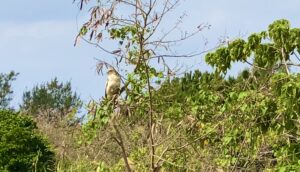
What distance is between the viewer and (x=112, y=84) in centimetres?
618

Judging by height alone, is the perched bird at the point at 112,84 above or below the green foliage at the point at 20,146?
below

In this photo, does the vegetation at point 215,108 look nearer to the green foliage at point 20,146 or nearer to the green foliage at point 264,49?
the green foliage at point 264,49

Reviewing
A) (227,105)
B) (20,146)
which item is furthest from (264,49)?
(20,146)

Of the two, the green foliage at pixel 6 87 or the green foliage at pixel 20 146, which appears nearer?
the green foliage at pixel 20 146

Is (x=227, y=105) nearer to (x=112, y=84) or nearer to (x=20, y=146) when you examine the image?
(x=112, y=84)

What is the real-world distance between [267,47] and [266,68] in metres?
0.24

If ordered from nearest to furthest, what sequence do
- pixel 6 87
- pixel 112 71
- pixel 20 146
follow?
pixel 112 71 < pixel 20 146 < pixel 6 87

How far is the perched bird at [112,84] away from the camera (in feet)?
18.7

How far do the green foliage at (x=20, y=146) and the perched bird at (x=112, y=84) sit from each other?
5605mm

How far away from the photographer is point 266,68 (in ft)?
19.5

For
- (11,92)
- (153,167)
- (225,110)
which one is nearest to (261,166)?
(225,110)

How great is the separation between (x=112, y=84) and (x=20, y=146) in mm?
6149

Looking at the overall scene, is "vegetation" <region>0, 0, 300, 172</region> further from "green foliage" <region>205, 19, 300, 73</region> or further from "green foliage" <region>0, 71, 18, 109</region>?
"green foliage" <region>0, 71, 18, 109</region>

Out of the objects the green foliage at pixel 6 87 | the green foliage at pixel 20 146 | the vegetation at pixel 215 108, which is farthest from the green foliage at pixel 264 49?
the green foliage at pixel 6 87
